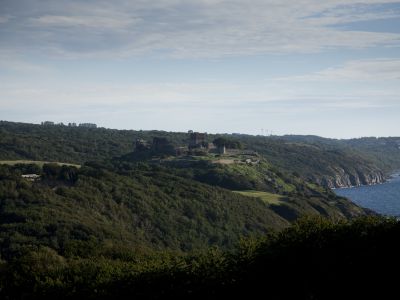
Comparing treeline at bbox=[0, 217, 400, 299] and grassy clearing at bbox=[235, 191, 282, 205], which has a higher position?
treeline at bbox=[0, 217, 400, 299]

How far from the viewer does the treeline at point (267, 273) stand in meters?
33.9

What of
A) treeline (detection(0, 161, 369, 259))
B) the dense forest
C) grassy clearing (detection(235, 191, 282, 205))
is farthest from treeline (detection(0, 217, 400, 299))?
grassy clearing (detection(235, 191, 282, 205))

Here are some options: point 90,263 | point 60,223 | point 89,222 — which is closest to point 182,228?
point 89,222

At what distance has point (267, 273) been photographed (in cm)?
3688

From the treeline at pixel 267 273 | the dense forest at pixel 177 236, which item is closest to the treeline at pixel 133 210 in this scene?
the dense forest at pixel 177 236

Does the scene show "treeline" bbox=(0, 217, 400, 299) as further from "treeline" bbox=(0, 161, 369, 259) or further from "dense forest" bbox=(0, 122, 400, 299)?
"treeline" bbox=(0, 161, 369, 259)

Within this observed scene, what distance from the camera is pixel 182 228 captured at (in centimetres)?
12225

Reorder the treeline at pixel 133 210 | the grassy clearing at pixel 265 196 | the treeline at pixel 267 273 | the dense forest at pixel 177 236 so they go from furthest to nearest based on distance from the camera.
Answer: the grassy clearing at pixel 265 196
the treeline at pixel 133 210
the dense forest at pixel 177 236
the treeline at pixel 267 273

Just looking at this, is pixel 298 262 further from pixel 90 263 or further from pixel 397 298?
pixel 90 263

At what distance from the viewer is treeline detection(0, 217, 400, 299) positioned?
33.9m

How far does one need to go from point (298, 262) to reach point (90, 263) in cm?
2171

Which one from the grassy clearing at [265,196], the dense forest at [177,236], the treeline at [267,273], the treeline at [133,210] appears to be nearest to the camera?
the treeline at [267,273]

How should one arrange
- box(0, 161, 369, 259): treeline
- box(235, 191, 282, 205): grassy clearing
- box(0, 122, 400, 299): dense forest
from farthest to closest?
box(235, 191, 282, 205): grassy clearing → box(0, 161, 369, 259): treeline → box(0, 122, 400, 299): dense forest

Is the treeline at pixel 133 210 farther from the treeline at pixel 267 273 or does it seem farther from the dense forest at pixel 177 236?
the treeline at pixel 267 273
